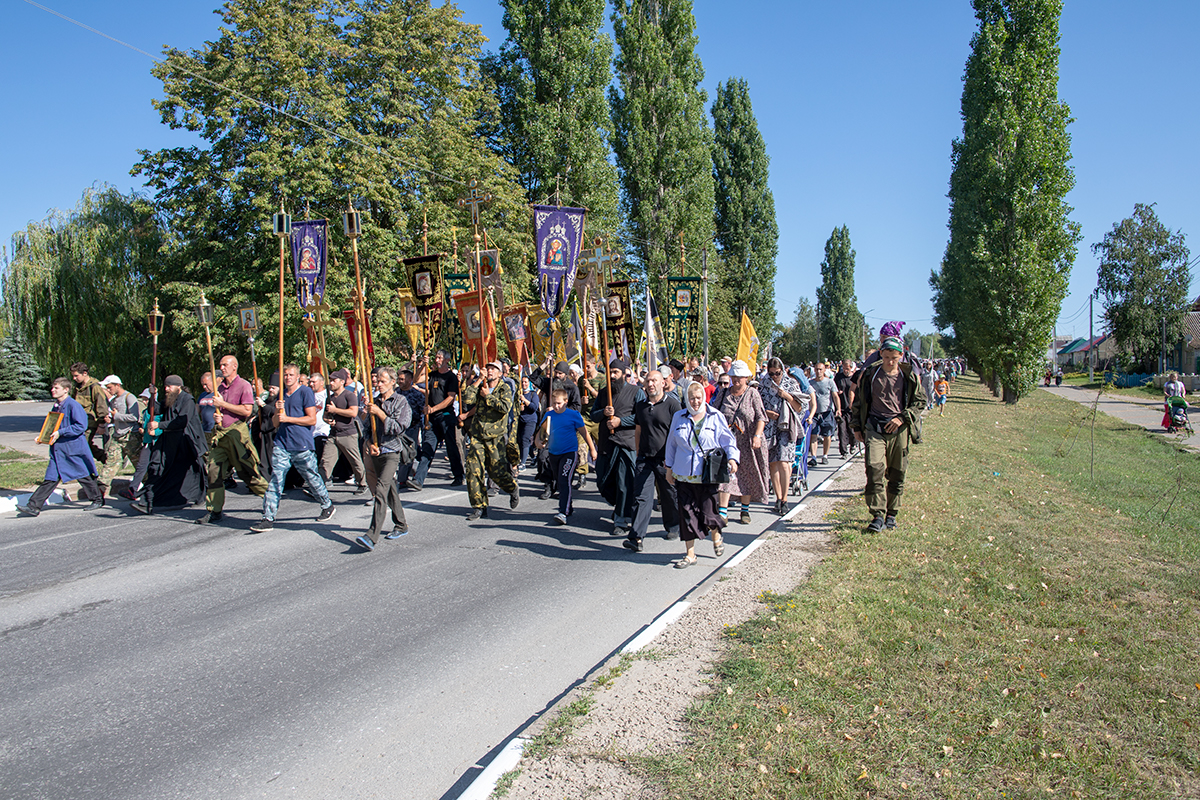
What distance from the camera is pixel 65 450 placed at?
9.97 m

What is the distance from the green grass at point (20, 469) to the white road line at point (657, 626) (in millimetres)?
11878

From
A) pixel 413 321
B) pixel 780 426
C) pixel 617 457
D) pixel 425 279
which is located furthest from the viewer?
pixel 413 321

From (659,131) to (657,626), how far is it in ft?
102

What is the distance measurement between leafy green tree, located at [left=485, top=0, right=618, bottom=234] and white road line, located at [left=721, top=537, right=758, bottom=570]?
22904 millimetres

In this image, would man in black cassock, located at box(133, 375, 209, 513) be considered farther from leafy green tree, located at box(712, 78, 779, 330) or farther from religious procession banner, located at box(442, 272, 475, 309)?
leafy green tree, located at box(712, 78, 779, 330)

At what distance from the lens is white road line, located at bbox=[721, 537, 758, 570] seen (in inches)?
275

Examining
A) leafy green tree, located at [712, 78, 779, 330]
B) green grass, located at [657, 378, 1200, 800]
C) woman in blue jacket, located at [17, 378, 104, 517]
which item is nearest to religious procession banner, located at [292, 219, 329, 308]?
woman in blue jacket, located at [17, 378, 104, 517]

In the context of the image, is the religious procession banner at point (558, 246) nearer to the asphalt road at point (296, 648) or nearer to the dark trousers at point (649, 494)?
the asphalt road at point (296, 648)

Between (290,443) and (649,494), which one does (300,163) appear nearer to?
(290,443)

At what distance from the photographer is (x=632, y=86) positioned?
3328 centimetres

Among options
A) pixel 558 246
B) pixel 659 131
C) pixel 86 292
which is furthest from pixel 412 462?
pixel 659 131

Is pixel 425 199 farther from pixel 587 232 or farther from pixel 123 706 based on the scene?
pixel 123 706

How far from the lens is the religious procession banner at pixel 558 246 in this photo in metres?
11.1

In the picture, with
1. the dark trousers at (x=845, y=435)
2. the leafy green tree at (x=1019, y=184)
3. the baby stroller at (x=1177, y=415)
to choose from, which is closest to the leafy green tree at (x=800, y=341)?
the leafy green tree at (x=1019, y=184)
